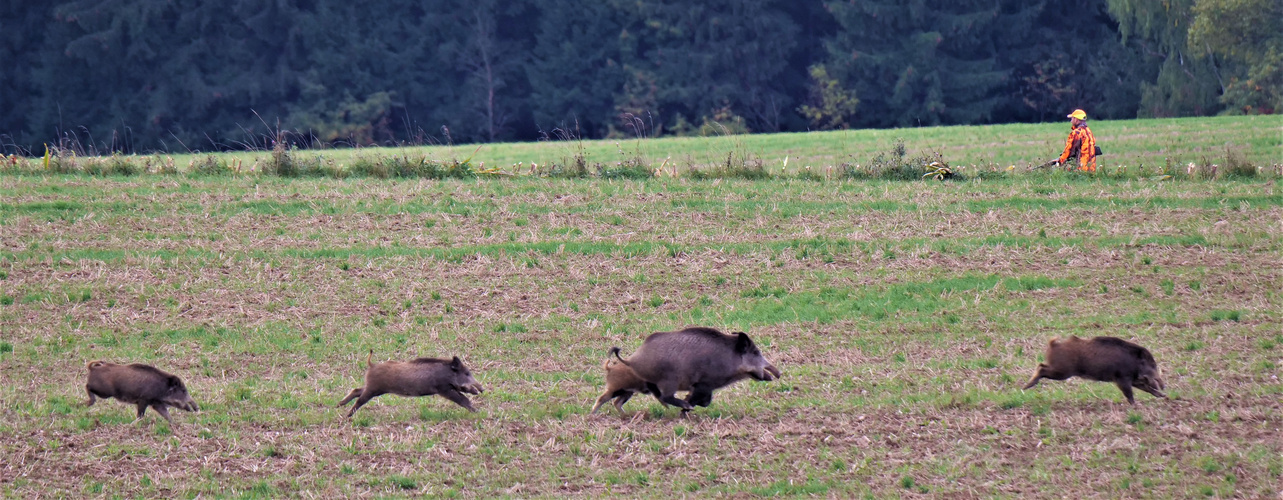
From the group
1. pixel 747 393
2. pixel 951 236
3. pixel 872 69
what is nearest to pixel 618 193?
pixel 951 236

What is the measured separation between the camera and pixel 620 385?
8.67 meters

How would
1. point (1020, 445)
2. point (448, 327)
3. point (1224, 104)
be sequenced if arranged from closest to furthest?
point (1020, 445)
point (448, 327)
point (1224, 104)

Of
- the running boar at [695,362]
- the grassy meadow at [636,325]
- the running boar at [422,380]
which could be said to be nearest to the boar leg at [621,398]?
the grassy meadow at [636,325]

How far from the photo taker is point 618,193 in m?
18.7

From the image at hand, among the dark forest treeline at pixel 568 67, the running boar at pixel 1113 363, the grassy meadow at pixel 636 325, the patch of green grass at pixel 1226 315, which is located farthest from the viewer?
the dark forest treeline at pixel 568 67

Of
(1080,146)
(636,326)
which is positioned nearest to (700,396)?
(636,326)

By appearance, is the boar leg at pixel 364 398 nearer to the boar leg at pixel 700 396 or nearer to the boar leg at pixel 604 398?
the boar leg at pixel 604 398

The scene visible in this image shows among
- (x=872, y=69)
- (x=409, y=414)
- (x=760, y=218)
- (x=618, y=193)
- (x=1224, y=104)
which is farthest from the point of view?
(x=872, y=69)

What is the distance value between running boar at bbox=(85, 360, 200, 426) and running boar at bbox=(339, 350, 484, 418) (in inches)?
51.4

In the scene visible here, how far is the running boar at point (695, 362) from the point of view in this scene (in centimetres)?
840

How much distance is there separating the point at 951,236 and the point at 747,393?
699cm

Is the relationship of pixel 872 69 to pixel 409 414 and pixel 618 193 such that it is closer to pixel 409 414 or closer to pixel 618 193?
pixel 618 193

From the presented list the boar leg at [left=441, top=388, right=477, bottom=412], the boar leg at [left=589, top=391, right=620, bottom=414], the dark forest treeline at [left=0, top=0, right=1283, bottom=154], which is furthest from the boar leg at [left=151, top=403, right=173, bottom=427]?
the dark forest treeline at [left=0, top=0, right=1283, bottom=154]

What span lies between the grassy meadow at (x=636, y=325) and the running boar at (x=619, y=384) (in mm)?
154
